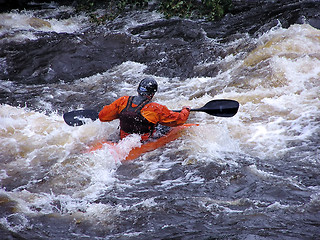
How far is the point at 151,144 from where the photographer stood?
5227mm

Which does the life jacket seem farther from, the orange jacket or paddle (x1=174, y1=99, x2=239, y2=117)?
paddle (x1=174, y1=99, x2=239, y2=117)

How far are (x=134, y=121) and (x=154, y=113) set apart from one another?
29cm

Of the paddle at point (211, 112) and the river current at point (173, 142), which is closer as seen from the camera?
the river current at point (173, 142)

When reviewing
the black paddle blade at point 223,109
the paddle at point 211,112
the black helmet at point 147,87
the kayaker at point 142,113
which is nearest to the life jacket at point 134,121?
the kayaker at point 142,113

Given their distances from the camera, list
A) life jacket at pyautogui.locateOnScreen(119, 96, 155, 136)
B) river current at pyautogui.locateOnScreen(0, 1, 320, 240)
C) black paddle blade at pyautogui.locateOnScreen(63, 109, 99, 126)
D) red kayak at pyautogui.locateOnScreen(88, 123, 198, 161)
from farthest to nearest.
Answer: black paddle blade at pyautogui.locateOnScreen(63, 109, 99, 126)
red kayak at pyautogui.locateOnScreen(88, 123, 198, 161)
life jacket at pyautogui.locateOnScreen(119, 96, 155, 136)
river current at pyautogui.locateOnScreen(0, 1, 320, 240)

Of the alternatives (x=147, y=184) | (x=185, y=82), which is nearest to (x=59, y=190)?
(x=147, y=184)

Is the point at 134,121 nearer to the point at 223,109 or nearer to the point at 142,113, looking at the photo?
the point at 142,113

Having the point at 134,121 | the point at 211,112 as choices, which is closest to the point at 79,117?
the point at 134,121

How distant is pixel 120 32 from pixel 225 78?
4155mm

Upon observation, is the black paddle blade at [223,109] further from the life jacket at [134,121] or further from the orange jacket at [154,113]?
the life jacket at [134,121]

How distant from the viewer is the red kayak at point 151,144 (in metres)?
5.10

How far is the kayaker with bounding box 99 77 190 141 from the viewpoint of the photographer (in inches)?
196

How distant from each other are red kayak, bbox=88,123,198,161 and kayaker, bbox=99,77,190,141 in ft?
0.65

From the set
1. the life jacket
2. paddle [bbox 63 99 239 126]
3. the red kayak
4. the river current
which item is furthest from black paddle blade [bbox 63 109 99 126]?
the life jacket
